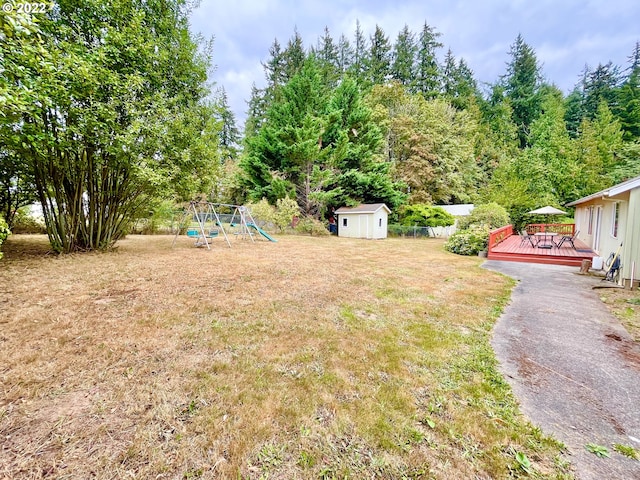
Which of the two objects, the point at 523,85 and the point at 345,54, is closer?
the point at 345,54

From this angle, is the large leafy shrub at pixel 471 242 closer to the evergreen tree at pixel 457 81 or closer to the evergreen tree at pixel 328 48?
the evergreen tree at pixel 457 81

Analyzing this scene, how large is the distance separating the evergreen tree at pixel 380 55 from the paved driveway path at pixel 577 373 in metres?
29.8

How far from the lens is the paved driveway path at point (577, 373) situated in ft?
6.23

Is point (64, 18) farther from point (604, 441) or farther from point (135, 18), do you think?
point (604, 441)

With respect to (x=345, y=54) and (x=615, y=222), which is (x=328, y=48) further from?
(x=615, y=222)

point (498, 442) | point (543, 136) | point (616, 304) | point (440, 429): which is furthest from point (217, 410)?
point (543, 136)

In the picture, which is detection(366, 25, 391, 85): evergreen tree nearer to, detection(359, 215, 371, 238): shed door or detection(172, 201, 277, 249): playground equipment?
detection(359, 215, 371, 238): shed door

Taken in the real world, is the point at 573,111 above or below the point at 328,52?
below

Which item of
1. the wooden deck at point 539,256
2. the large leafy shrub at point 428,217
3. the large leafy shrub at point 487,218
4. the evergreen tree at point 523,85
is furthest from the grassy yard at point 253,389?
the evergreen tree at point 523,85

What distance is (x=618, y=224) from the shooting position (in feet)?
25.0

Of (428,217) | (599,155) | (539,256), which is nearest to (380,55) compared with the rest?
(428,217)

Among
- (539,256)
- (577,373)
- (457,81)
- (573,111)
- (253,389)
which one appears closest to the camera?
(253,389)

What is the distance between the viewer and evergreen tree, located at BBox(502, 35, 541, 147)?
98.7 feet

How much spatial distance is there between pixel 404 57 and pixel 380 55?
253cm
